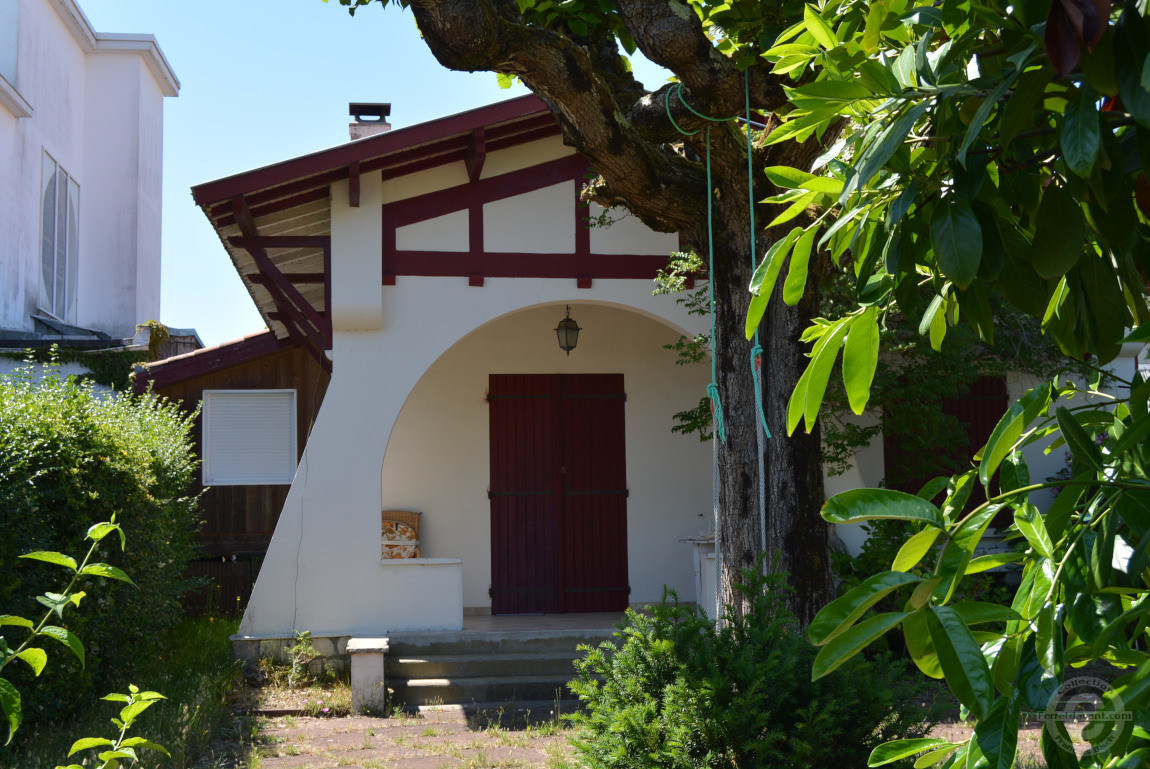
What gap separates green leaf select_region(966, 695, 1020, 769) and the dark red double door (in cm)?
872

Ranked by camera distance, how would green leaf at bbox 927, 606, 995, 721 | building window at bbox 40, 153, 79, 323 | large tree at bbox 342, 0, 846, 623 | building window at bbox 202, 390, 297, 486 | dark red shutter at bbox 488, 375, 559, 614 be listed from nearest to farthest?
1. green leaf at bbox 927, 606, 995, 721
2. large tree at bbox 342, 0, 846, 623
3. dark red shutter at bbox 488, 375, 559, 614
4. building window at bbox 202, 390, 297, 486
5. building window at bbox 40, 153, 79, 323

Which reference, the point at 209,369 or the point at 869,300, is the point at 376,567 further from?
the point at 869,300

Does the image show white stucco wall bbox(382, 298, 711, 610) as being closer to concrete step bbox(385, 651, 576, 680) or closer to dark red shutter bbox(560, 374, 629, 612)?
dark red shutter bbox(560, 374, 629, 612)

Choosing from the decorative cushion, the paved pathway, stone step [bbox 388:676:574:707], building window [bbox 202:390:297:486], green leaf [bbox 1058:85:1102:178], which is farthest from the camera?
building window [bbox 202:390:297:486]

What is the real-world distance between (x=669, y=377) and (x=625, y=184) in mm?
5573

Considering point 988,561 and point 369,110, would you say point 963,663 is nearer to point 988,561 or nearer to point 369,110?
point 988,561

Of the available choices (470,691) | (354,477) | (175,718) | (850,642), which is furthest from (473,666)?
(850,642)

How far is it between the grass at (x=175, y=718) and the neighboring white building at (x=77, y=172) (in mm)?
6817

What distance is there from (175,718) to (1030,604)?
221 inches

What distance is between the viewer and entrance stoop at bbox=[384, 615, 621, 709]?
23.3 feet

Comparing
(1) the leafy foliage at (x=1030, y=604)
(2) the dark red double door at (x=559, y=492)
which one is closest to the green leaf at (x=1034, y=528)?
(1) the leafy foliage at (x=1030, y=604)

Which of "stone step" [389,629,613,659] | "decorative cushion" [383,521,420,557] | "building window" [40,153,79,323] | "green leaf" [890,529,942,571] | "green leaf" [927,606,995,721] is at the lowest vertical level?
"stone step" [389,629,613,659]

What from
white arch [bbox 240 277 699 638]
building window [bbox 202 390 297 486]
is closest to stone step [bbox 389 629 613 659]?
white arch [bbox 240 277 699 638]

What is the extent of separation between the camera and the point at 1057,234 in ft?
3.53
